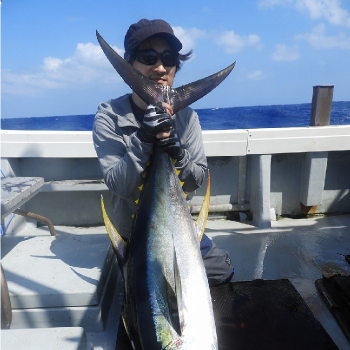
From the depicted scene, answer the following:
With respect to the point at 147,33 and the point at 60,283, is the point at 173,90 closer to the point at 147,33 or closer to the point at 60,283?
the point at 147,33

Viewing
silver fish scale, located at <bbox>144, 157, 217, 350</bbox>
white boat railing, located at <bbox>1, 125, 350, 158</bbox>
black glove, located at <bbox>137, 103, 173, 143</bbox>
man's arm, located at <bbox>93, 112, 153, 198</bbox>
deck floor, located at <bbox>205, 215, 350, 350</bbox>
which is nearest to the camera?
silver fish scale, located at <bbox>144, 157, 217, 350</bbox>

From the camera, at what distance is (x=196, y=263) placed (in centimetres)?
121

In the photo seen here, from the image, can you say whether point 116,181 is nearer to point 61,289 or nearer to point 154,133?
point 154,133

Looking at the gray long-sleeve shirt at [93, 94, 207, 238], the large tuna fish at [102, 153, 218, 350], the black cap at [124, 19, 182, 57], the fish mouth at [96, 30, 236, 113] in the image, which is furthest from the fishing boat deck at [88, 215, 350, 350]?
the black cap at [124, 19, 182, 57]

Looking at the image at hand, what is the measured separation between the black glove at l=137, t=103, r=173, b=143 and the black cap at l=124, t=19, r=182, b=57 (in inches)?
18.3

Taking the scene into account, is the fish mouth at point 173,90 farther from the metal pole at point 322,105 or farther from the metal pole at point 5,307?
the metal pole at point 322,105

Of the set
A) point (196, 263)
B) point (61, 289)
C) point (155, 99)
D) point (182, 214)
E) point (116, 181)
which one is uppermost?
point (155, 99)

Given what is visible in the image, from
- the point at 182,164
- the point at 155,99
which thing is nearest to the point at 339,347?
the point at 182,164

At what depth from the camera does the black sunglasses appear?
153 cm

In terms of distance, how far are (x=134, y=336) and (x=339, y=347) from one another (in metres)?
1.06

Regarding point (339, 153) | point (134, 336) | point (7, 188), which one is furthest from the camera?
point (339, 153)

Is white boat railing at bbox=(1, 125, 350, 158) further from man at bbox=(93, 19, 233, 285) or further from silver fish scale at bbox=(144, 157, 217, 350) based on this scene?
silver fish scale at bbox=(144, 157, 217, 350)

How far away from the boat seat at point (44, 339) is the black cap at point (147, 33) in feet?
4.46

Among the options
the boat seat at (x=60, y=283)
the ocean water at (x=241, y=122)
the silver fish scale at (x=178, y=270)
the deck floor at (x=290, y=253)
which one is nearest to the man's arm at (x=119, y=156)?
the silver fish scale at (x=178, y=270)
